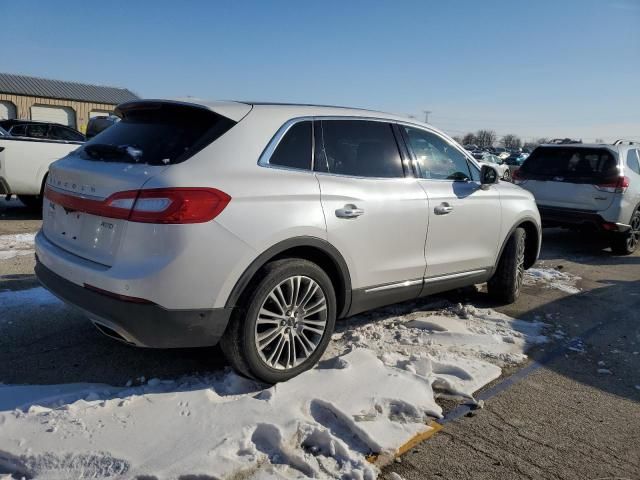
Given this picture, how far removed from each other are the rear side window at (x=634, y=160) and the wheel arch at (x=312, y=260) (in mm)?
7099

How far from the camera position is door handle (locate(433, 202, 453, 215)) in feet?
14.4

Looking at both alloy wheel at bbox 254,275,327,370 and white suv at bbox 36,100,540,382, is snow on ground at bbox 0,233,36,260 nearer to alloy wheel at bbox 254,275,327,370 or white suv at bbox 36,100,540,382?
white suv at bbox 36,100,540,382

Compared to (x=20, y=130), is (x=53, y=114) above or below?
above

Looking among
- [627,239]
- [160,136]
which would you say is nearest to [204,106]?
[160,136]

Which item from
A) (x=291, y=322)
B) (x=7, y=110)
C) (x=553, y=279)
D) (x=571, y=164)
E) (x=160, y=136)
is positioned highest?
(x=7, y=110)

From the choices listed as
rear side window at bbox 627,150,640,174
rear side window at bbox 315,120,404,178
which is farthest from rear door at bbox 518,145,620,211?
rear side window at bbox 315,120,404,178

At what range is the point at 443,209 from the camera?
4.45 m

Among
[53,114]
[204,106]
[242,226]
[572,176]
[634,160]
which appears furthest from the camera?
[53,114]

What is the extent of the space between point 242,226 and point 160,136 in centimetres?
79

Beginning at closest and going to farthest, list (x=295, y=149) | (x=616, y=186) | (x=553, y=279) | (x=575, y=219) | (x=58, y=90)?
(x=295, y=149)
(x=553, y=279)
(x=616, y=186)
(x=575, y=219)
(x=58, y=90)

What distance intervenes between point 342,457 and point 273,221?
1339 millimetres

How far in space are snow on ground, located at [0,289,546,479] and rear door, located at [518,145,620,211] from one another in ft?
18.1

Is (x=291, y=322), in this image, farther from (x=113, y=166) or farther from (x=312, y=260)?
(x=113, y=166)

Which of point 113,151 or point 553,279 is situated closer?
point 113,151
